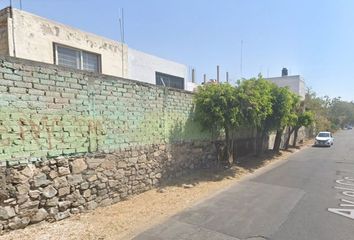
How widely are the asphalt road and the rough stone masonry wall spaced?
2070mm

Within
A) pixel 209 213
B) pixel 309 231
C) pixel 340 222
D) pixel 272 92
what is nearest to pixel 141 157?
pixel 209 213

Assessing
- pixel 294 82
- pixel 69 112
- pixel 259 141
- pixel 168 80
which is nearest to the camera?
pixel 69 112

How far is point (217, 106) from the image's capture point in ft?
35.4

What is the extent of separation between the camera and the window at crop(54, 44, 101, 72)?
31.8ft

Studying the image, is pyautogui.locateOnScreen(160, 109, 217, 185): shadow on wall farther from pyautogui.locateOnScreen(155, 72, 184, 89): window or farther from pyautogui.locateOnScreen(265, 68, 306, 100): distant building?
pyautogui.locateOnScreen(265, 68, 306, 100): distant building

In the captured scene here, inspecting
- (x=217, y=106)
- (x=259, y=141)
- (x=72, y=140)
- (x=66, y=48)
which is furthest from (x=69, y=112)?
(x=259, y=141)

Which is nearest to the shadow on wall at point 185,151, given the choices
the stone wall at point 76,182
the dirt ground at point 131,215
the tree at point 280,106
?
the stone wall at point 76,182

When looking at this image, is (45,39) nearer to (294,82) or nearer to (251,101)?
(251,101)

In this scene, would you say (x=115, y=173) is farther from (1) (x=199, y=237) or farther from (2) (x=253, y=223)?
(2) (x=253, y=223)

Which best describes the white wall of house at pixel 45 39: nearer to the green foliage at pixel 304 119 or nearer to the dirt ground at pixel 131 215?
the dirt ground at pixel 131 215

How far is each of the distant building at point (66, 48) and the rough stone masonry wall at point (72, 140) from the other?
319 cm

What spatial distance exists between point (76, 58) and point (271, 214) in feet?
28.1

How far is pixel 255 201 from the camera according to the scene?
7.74m

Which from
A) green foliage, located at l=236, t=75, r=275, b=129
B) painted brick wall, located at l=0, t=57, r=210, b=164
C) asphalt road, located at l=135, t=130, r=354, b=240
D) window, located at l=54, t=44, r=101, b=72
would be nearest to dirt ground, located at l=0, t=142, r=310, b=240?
asphalt road, located at l=135, t=130, r=354, b=240
